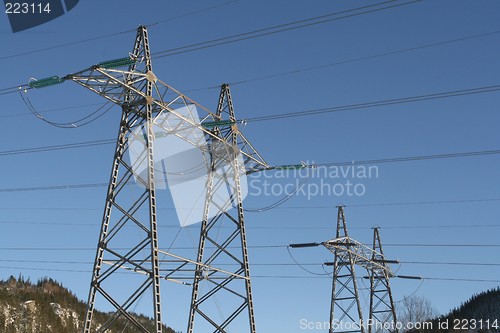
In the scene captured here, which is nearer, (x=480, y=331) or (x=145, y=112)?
(x=145, y=112)

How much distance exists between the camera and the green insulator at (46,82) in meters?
25.0

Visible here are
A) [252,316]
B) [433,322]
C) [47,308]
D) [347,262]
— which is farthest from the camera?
[47,308]

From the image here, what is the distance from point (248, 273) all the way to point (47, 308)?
384 ft

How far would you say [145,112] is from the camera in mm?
26391

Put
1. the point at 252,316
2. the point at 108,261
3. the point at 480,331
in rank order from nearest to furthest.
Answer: the point at 108,261
the point at 252,316
the point at 480,331

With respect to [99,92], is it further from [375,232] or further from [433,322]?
[433,322]

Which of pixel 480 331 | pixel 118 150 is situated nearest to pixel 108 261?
pixel 118 150

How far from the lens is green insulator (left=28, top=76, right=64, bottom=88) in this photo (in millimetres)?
25000

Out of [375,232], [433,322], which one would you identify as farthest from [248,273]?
[433,322]

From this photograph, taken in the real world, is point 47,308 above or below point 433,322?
above

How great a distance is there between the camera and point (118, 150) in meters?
26.0

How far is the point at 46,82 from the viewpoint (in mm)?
25438

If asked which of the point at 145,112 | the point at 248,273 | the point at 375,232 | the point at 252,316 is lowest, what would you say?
the point at 252,316

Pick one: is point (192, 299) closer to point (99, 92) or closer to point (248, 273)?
point (248, 273)
